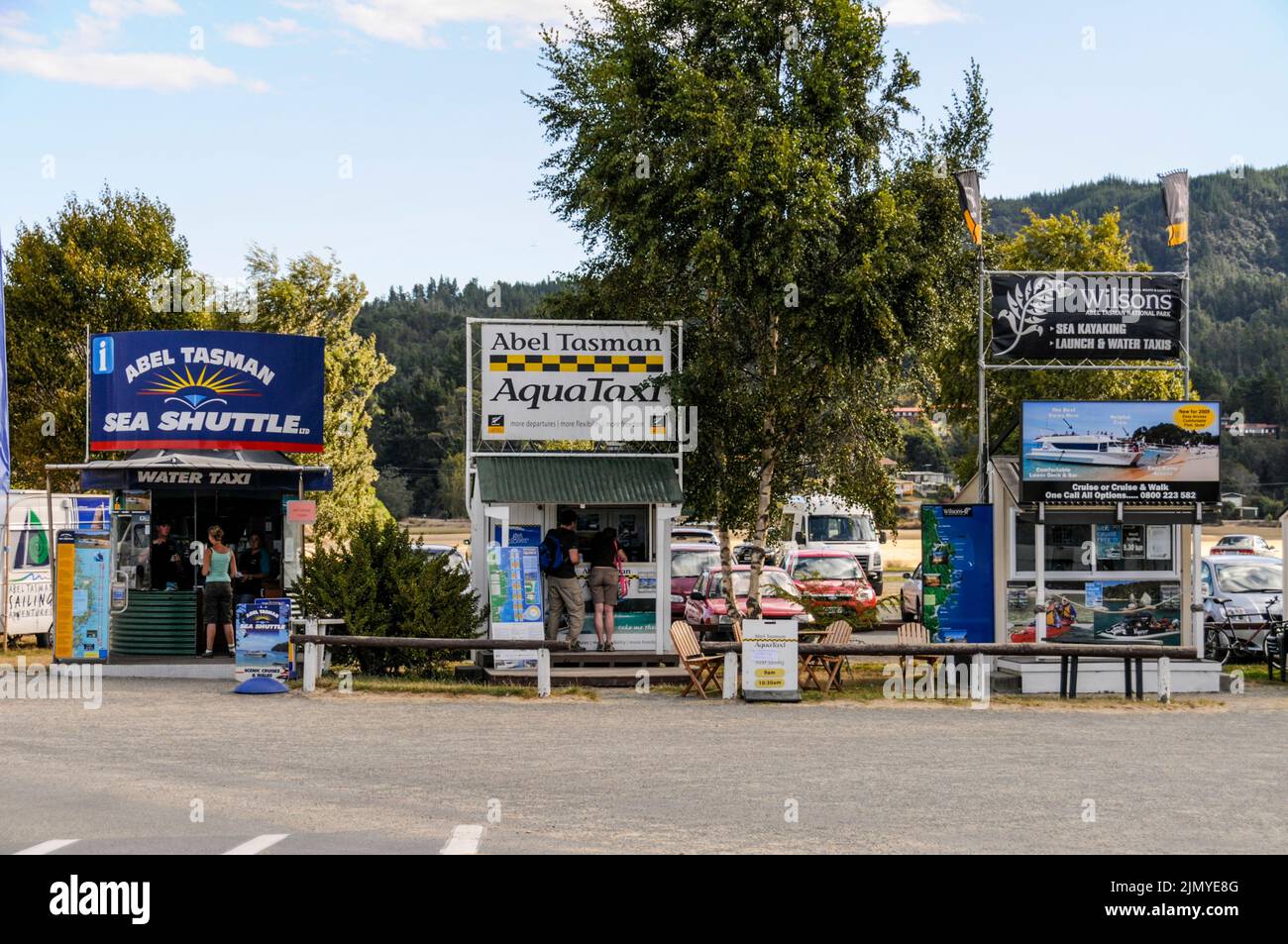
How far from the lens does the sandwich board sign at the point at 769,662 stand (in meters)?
18.8

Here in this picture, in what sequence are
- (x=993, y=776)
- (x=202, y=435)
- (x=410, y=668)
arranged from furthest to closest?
(x=202, y=435) → (x=410, y=668) → (x=993, y=776)

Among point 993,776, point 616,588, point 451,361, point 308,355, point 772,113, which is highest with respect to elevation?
point 451,361

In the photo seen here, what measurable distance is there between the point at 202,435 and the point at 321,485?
1.97m

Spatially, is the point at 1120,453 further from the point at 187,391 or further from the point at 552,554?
the point at 187,391

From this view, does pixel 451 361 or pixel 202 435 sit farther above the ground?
pixel 451 361

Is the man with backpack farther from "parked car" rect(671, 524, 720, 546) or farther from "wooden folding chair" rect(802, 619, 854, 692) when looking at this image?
"parked car" rect(671, 524, 720, 546)

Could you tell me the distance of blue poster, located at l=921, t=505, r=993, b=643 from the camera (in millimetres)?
21750

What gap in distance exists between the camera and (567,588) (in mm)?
21156

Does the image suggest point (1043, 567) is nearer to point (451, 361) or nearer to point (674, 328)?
point (674, 328)

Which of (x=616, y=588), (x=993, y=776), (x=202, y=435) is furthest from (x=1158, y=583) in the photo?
(x=202, y=435)

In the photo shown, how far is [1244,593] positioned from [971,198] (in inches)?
370

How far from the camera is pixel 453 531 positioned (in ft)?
298

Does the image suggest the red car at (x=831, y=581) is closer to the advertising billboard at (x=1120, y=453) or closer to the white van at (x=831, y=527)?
the white van at (x=831, y=527)

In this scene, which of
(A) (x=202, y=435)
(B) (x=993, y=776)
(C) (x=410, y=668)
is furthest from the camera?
(A) (x=202, y=435)
